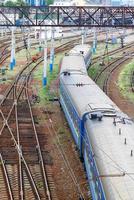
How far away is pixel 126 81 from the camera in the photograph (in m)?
44.3

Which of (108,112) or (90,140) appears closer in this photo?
(90,140)

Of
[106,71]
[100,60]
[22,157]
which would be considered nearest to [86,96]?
[22,157]

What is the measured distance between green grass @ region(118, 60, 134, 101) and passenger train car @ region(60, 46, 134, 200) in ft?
37.4

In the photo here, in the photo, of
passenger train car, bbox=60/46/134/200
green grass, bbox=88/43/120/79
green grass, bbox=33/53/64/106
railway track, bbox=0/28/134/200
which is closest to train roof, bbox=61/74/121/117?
passenger train car, bbox=60/46/134/200

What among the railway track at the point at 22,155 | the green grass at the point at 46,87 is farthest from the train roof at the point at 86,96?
the green grass at the point at 46,87

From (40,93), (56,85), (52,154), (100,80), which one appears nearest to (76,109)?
A: (52,154)

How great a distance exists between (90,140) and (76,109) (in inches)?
195

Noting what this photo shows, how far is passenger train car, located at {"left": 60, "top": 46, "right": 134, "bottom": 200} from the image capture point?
13.5 metres

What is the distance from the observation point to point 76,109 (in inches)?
890

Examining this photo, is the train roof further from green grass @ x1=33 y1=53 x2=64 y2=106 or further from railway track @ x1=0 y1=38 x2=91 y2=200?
green grass @ x1=33 y1=53 x2=64 y2=106

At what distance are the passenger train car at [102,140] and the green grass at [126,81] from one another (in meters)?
11.4

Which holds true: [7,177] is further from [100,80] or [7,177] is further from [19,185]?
[100,80]

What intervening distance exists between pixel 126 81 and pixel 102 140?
28.1 meters

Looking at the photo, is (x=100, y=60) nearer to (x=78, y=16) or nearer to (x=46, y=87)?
(x=46, y=87)
